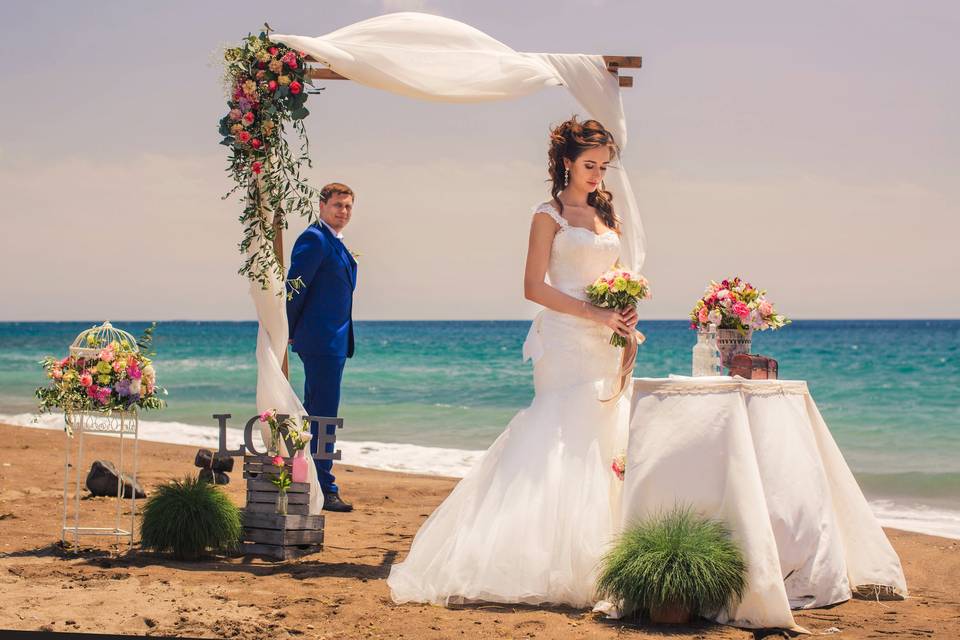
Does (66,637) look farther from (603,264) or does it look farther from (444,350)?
(444,350)

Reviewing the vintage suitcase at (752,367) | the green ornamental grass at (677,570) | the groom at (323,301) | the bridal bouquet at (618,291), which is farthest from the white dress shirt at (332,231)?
the green ornamental grass at (677,570)

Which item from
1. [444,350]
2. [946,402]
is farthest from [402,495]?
[444,350]

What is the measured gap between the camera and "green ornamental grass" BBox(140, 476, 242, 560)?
232 inches

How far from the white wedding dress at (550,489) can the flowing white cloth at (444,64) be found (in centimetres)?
57

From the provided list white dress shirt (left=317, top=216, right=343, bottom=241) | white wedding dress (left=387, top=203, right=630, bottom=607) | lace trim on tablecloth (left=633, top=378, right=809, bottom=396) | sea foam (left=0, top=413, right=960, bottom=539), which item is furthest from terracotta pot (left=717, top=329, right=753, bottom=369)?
sea foam (left=0, top=413, right=960, bottom=539)

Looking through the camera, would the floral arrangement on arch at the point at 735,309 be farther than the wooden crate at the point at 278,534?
No

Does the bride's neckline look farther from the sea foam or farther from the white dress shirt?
the sea foam

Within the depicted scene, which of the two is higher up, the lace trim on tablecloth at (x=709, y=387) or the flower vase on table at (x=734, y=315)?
the flower vase on table at (x=734, y=315)

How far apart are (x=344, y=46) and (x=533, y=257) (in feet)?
5.56

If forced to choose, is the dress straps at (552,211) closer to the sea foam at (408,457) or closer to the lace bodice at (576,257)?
the lace bodice at (576,257)

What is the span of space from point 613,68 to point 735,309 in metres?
1.86

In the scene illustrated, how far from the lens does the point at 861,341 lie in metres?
51.2

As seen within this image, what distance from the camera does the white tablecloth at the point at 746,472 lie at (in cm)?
461

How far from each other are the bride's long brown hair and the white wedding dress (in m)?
0.22
